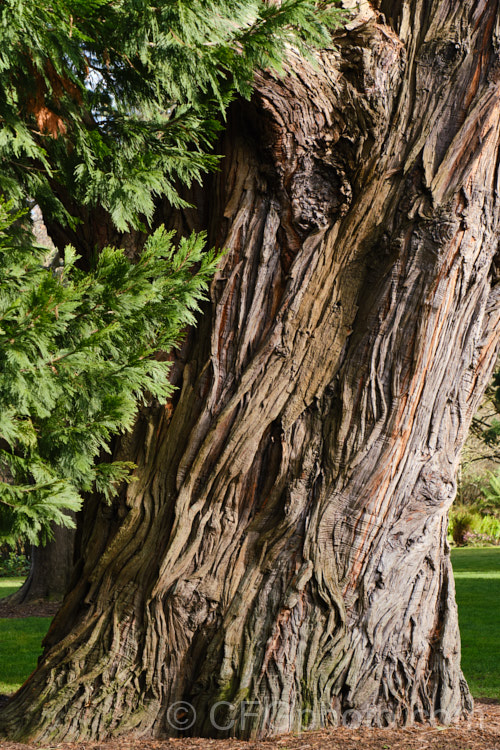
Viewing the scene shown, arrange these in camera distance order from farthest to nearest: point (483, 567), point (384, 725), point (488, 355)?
1. point (483, 567)
2. point (488, 355)
3. point (384, 725)

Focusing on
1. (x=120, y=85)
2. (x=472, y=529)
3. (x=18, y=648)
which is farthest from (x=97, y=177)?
(x=472, y=529)

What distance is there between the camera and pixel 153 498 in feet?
12.8

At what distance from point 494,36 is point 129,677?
161 inches

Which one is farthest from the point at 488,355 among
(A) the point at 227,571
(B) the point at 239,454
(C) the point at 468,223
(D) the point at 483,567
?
(D) the point at 483,567

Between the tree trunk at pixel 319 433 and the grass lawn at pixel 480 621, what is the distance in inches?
77.5

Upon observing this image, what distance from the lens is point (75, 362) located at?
9.87 feet

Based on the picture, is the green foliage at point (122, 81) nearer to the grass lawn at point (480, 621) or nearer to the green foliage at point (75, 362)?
the green foliage at point (75, 362)

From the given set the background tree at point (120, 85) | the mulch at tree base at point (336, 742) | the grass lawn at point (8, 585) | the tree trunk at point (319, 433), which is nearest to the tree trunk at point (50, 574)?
the grass lawn at point (8, 585)

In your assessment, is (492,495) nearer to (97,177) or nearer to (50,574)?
(50,574)

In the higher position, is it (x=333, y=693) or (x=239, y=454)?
(x=239, y=454)

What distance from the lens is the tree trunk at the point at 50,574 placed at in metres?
10.2

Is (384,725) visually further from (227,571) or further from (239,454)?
(239,454)

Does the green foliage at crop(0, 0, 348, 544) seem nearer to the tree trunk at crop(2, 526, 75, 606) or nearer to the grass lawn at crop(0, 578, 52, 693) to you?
the grass lawn at crop(0, 578, 52, 693)

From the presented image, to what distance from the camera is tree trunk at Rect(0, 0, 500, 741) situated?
143 inches
